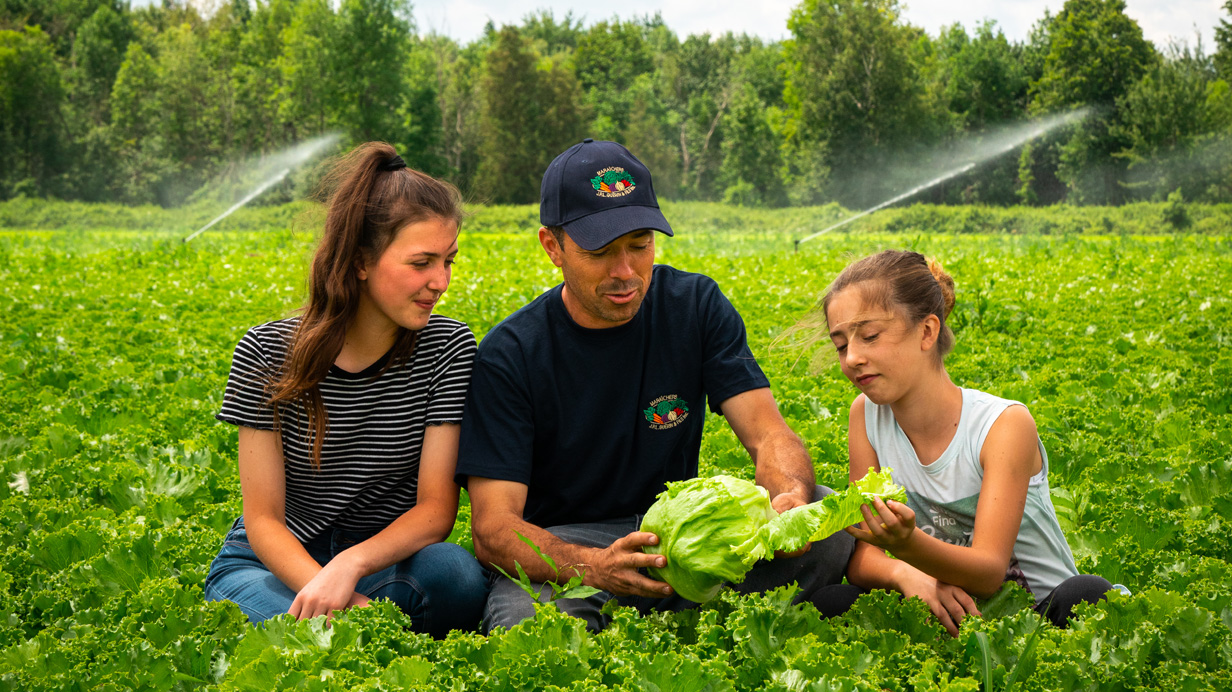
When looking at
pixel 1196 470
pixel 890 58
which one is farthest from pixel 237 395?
pixel 890 58

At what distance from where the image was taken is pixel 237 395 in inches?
126

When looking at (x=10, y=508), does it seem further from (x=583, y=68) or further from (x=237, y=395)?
(x=583, y=68)

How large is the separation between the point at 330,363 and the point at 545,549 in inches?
39.5

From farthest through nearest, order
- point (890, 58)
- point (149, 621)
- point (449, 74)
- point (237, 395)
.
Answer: point (449, 74) < point (890, 58) < point (237, 395) < point (149, 621)

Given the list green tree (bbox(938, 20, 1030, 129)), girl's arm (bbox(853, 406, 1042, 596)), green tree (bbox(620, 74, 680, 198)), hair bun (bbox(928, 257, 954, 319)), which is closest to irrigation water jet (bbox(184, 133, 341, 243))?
green tree (bbox(620, 74, 680, 198))

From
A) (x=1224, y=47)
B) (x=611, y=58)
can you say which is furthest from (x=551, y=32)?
(x=1224, y=47)

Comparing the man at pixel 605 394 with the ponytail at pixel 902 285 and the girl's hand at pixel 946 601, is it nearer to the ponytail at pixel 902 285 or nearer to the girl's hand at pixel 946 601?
the girl's hand at pixel 946 601

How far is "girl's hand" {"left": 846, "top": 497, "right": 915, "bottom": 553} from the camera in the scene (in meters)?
2.48

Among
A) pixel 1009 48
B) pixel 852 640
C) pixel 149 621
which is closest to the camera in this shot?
pixel 852 640

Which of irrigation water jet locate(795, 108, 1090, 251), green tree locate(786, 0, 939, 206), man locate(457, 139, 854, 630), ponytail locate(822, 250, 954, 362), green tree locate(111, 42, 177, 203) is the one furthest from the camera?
green tree locate(111, 42, 177, 203)

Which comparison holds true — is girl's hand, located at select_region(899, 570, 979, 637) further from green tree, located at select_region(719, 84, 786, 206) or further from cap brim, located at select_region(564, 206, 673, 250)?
green tree, located at select_region(719, 84, 786, 206)

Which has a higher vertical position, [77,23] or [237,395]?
[77,23]

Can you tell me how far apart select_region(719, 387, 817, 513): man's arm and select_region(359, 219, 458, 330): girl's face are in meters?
1.16

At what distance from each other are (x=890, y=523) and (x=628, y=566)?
0.76 m
